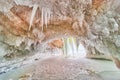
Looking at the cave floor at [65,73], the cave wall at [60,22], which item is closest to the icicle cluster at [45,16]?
the cave wall at [60,22]

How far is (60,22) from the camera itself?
5.46 meters

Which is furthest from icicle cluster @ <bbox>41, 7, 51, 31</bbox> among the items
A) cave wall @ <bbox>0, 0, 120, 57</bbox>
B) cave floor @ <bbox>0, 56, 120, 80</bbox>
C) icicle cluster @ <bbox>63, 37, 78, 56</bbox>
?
icicle cluster @ <bbox>63, 37, 78, 56</bbox>

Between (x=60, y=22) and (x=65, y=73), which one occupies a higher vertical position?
(x=60, y=22)

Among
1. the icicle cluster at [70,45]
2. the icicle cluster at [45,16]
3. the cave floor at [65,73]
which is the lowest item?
the cave floor at [65,73]

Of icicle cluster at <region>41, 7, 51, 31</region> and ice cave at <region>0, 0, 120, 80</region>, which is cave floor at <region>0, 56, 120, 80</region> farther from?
icicle cluster at <region>41, 7, 51, 31</region>

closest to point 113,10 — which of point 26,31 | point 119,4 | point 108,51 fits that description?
point 119,4

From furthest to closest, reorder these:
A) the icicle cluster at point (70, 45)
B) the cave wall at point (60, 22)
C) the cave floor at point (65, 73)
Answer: the icicle cluster at point (70, 45)
the cave floor at point (65, 73)
the cave wall at point (60, 22)

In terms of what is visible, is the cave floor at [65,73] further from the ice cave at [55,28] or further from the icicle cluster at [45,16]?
the icicle cluster at [45,16]

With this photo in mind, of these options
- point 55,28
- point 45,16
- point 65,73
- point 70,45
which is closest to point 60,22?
point 55,28

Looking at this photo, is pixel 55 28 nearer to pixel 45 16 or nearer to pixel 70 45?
pixel 45 16

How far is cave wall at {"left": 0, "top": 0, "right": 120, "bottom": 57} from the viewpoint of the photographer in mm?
4082

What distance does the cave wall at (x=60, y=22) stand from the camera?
161 inches

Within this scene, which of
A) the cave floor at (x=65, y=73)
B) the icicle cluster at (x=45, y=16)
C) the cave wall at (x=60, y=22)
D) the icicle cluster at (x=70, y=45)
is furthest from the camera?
the icicle cluster at (x=70, y=45)

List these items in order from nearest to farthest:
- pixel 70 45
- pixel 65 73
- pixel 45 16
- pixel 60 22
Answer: pixel 45 16
pixel 60 22
pixel 65 73
pixel 70 45
